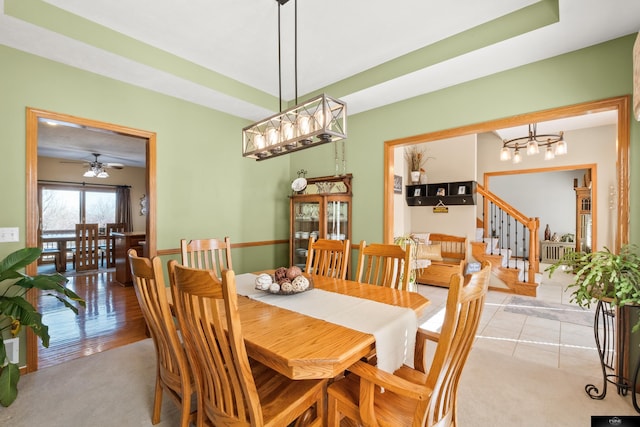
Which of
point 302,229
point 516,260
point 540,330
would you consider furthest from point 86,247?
point 516,260

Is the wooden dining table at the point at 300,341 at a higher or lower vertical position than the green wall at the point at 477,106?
lower

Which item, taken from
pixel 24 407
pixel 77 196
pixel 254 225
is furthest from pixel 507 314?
pixel 77 196

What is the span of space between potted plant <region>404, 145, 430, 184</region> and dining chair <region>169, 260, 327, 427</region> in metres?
5.12

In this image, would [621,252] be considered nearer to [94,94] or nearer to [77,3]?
[77,3]

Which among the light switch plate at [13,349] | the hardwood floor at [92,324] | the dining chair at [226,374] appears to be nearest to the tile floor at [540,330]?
the dining chair at [226,374]

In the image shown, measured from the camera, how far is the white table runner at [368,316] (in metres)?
1.37

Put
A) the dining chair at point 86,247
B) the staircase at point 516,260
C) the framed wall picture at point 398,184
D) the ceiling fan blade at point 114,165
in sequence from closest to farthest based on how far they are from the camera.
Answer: the framed wall picture at point 398,184, the staircase at point 516,260, the dining chair at point 86,247, the ceiling fan blade at point 114,165

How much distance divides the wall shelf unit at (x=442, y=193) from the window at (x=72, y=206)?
798 centimetres

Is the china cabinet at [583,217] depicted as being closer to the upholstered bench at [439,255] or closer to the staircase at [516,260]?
the staircase at [516,260]

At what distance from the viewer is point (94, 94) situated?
9.04ft

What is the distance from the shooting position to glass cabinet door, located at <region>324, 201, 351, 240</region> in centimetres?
384

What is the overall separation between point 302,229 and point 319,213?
45 centimetres

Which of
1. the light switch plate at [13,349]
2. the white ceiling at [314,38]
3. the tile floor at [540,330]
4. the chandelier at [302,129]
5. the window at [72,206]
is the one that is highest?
the white ceiling at [314,38]

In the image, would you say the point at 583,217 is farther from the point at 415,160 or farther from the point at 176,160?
the point at 176,160
